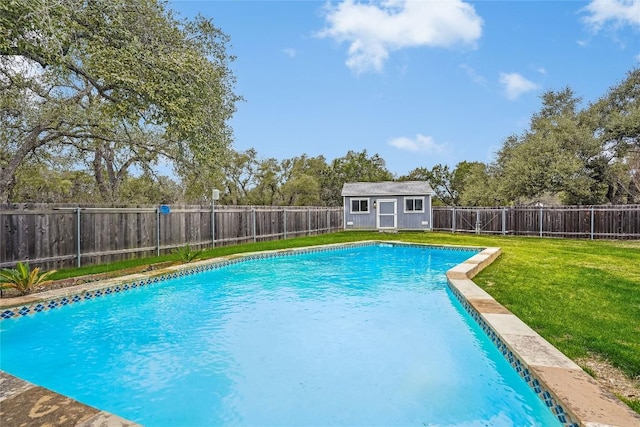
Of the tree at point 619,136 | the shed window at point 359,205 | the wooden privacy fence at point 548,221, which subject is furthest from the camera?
the shed window at point 359,205

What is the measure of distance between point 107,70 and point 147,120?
1344 mm

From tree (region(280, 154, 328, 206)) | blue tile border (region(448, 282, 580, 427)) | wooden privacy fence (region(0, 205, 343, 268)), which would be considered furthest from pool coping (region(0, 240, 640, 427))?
tree (region(280, 154, 328, 206))

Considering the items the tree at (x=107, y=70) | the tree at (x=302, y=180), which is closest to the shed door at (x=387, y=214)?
the tree at (x=302, y=180)

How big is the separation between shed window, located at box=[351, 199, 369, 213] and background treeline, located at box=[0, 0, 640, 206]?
290 inches

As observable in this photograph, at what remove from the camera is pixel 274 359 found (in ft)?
13.4

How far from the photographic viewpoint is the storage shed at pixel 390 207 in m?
20.0

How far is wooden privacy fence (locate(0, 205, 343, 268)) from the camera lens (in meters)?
6.91

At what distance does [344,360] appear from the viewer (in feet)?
13.3

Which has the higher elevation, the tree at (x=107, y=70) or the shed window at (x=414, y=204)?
the tree at (x=107, y=70)

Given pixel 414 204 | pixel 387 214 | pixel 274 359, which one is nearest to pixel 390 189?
pixel 387 214

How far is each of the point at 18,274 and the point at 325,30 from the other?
13535 mm

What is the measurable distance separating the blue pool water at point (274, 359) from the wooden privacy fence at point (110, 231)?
7.57ft

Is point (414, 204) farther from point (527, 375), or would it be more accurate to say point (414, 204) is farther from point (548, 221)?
point (527, 375)

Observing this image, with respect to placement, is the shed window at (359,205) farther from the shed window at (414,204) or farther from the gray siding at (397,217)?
the shed window at (414,204)
